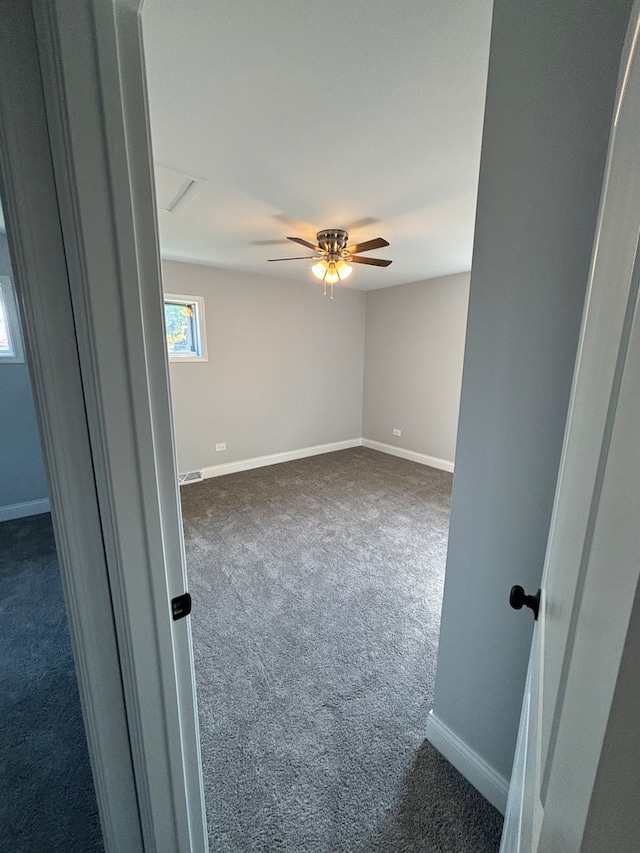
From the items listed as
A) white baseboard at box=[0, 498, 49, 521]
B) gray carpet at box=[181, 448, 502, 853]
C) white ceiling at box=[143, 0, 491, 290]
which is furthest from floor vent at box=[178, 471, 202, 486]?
white ceiling at box=[143, 0, 491, 290]

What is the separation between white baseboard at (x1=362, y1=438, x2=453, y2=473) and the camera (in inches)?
185

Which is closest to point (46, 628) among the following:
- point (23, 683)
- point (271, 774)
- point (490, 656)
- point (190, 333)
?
point (23, 683)

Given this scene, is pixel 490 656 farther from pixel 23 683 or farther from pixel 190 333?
pixel 190 333

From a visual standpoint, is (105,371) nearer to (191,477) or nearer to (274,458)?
(191,477)

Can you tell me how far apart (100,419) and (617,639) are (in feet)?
2.51

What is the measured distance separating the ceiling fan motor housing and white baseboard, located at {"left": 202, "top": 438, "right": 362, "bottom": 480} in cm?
287

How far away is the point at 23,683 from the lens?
1.64 meters

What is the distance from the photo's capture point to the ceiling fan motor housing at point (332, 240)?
2648mm

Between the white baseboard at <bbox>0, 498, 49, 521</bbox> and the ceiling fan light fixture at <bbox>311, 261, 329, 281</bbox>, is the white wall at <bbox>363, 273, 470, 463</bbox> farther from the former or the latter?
the white baseboard at <bbox>0, 498, 49, 521</bbox>

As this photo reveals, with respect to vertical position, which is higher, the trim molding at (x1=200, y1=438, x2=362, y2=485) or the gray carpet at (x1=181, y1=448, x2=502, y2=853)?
the trim molding at (x1=200, y1=438, x2=362, y2=485)

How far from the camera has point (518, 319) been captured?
0.99 m

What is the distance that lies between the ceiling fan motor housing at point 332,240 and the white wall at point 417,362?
2.05m

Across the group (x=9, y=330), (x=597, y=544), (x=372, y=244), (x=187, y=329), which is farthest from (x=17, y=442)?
(x=597, y=544)

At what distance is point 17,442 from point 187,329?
1983mm
